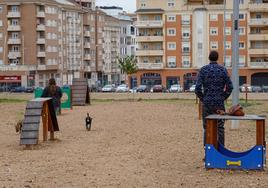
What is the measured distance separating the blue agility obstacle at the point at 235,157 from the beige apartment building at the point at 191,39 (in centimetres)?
8753

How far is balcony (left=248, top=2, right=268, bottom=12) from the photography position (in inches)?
3858

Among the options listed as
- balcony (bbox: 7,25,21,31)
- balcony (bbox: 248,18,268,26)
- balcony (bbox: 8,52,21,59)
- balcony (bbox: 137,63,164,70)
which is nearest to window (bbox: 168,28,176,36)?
balcony (bbox: 137,63,164,70)

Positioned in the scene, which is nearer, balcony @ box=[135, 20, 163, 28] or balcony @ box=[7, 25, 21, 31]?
balcony @ box=[135, 20, 163, 28]

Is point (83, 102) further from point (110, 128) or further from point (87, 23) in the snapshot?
point (87, 23)

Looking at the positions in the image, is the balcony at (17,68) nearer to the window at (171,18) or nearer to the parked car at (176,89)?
the window at (171,18)

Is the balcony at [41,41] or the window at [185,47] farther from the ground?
the balcony at [41,41]

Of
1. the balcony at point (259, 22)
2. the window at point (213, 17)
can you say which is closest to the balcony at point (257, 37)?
the balcony at point (259, 22)

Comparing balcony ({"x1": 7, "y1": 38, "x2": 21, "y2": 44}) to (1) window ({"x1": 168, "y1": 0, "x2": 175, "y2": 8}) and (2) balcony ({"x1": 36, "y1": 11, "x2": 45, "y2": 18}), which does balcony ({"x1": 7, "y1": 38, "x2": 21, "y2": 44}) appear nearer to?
(2) balcony ({"x1": 36, "y1": 11, "x2": 45, "y2": 18})

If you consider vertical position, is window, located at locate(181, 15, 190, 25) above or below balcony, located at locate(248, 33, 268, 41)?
above

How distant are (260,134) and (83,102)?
107 ft

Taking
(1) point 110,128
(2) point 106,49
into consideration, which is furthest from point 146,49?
(1) point 110,128

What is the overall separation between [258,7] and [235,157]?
88.6m

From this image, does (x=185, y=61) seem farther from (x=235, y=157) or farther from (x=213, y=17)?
(x=235, y=157)

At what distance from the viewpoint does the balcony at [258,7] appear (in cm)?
9800
